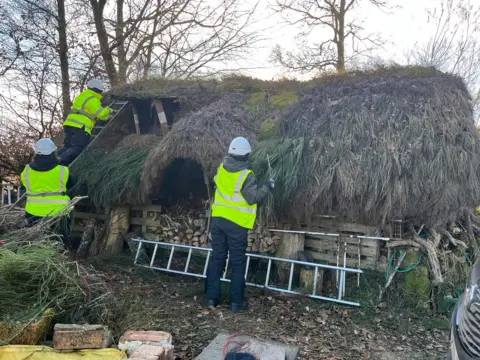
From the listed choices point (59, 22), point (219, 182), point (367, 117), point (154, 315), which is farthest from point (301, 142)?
point (59, 22)

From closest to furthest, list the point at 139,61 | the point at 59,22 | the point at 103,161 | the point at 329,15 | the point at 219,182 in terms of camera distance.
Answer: the point at 219,182 < the point at 103,161 < the point at 59,22 < the point at 139,61 < the point at 329,15

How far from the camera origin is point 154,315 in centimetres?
492

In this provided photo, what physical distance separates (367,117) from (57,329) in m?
5.25

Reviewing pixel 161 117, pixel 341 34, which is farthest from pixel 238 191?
pixel 341 34

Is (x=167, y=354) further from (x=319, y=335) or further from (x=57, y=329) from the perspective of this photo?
(x=319, y=335)

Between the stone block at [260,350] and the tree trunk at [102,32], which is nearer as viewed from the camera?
the stone block at [260,350]

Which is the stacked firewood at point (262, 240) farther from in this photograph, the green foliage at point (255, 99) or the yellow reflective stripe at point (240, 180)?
the green foliage at point (255, 99)

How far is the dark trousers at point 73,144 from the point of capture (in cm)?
757

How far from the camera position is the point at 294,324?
4.90 m

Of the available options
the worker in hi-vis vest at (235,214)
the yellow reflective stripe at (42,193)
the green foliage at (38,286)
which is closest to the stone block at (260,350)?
the green foliage at (38,286)

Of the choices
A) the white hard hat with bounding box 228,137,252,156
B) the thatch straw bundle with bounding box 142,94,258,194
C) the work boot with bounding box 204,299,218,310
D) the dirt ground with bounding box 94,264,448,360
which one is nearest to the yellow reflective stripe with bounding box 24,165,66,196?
the thatch straw bundle with bounding box 142,94,258,194

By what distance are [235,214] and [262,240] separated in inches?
52.3

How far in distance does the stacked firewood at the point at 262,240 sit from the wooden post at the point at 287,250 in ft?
0.54

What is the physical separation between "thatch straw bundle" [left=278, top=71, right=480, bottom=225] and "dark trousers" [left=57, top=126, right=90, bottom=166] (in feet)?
13.5
